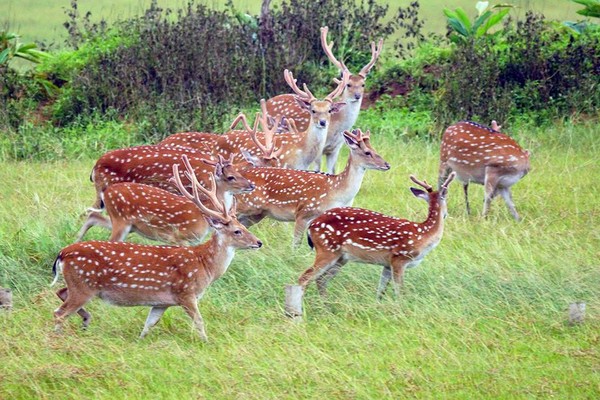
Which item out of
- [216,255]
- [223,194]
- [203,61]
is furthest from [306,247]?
[203,61]

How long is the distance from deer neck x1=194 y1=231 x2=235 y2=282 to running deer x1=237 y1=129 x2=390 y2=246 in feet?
5.70

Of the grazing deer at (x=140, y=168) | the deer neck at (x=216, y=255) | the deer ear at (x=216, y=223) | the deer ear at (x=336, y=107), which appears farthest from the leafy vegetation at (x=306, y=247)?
the deer ear at (x=336, y=107)

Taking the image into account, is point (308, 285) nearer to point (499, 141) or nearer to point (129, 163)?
point (129, 163)

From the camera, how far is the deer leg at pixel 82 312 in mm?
8031

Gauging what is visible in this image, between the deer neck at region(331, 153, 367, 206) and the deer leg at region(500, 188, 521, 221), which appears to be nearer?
the deer neck at region(331, 153, 367, 206)

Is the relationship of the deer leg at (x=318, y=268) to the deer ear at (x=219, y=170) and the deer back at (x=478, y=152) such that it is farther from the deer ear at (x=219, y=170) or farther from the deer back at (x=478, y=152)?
the deer back at (x=478, y=152)

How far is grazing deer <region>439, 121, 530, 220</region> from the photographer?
36.5 feet

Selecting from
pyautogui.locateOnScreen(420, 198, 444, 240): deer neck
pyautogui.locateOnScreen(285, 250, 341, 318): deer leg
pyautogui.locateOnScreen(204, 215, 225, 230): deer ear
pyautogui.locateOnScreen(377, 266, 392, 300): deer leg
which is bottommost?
pyautogui.locateOnScreen(377, 266, 392, 300): deer leg

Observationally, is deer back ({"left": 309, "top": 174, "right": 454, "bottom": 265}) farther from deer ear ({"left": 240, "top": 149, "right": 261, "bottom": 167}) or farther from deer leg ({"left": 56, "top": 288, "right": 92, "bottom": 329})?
deer ear ({"left": 240, "top": 149, "right": 261, "bottom": 167})

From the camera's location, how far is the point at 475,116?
46.4 ft

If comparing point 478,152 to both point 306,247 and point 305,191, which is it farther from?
point 306,247

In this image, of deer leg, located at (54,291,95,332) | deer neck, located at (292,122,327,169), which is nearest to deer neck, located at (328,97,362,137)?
deer neck, located at (292,122,327,169)

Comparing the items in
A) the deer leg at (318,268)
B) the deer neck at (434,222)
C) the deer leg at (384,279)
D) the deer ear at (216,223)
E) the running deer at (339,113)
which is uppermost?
the deer ear at (216,223)

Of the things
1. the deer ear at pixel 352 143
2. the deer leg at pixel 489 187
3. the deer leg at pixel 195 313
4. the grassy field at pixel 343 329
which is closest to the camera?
the grassy field at pixel 343 329
